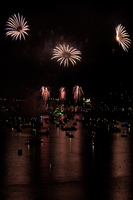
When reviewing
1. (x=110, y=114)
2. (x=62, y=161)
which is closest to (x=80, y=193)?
(x=62, y=161)

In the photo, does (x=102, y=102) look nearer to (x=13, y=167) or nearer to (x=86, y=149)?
(x=86, y=149)

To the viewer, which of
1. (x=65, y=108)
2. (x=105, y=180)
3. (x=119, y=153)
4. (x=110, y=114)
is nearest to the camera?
(x=105, y=180)

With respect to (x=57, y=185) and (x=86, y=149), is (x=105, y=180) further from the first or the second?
(x=86, y=149)

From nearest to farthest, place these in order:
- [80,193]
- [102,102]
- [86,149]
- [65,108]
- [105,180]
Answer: [80,193]
[105,180]
[86,149]
[102,102]
[65,108]

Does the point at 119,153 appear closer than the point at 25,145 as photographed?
Yes

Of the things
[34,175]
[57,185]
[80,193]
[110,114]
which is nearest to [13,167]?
[34,175]

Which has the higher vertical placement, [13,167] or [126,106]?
[126,106]
